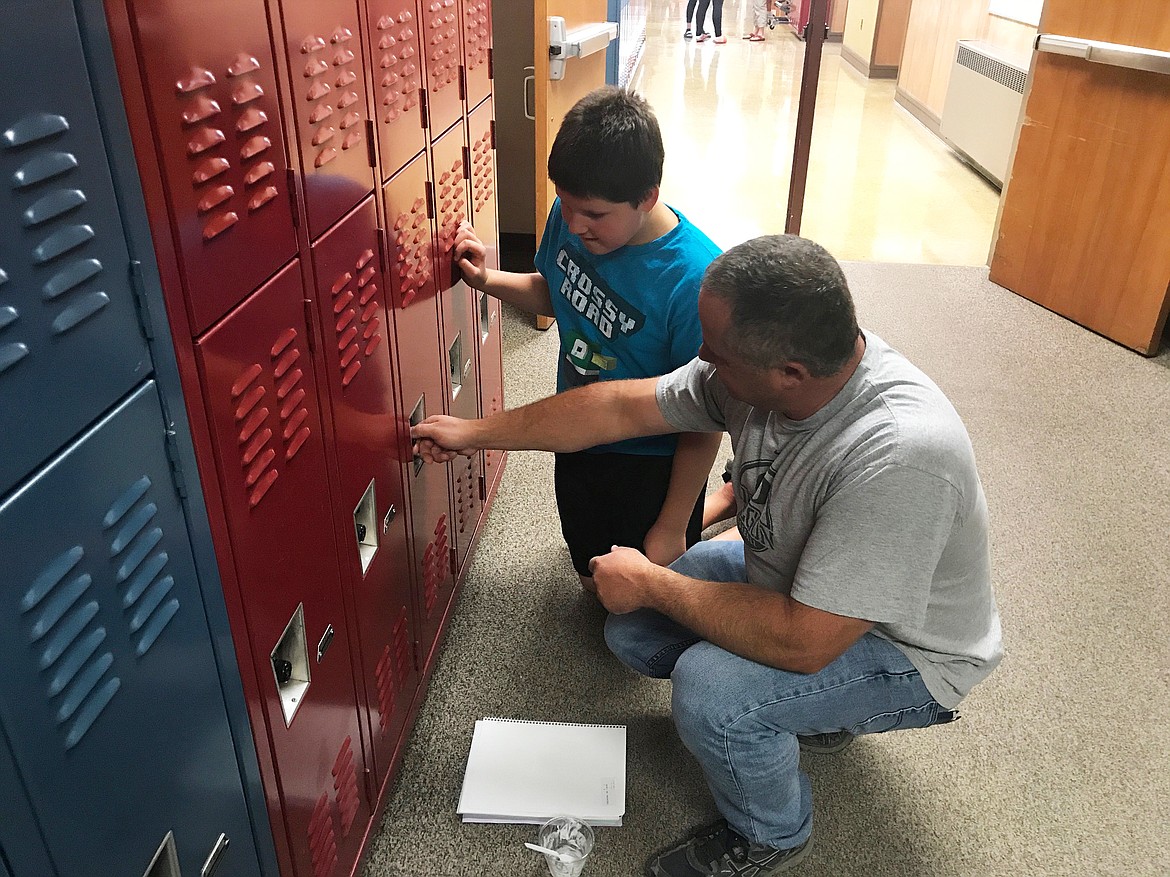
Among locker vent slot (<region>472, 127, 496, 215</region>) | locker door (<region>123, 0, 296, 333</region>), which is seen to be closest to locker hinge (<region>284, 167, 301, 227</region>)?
locker door (<region>123, 0, 296, 333</region>)

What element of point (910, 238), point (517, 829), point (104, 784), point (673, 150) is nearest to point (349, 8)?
point (104, 784)

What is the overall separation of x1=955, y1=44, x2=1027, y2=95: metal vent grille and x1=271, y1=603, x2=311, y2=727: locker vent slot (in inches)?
200

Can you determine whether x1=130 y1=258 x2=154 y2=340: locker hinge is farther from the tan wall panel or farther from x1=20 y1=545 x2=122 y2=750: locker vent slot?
the tan wall panel

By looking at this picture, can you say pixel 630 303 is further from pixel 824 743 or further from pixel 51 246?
pixel 51 246

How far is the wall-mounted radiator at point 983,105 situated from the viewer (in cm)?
539

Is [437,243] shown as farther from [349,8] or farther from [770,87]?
[770,87]

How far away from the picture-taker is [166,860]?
34.5 inches

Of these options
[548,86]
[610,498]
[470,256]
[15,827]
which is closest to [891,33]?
[548,86]

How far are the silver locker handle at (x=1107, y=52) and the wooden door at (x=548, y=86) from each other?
1.80 metres

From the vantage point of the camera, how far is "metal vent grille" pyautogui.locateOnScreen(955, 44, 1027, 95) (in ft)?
17.2

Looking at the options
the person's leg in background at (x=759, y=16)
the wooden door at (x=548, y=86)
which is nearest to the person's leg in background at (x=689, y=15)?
the person's leg in background at (x=759, y=16)

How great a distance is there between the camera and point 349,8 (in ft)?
3.93

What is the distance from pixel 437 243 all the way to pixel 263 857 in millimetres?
1081

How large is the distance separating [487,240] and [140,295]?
4.96 feet
